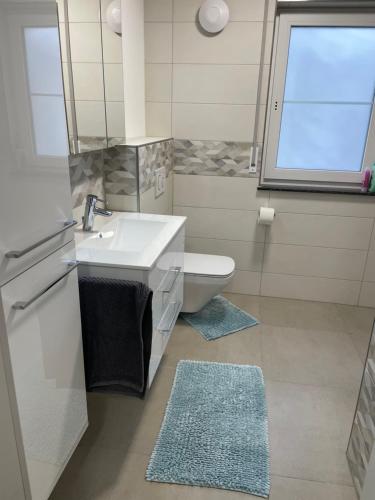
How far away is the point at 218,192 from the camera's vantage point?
2869 mm

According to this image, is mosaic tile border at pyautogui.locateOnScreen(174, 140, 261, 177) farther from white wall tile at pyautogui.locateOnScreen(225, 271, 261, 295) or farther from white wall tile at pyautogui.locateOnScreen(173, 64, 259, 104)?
white wall tile at pyautogui.locateOnScreen(225, 271, 261, 295)

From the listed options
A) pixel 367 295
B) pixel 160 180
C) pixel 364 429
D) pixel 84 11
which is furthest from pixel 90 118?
pixel 367 295

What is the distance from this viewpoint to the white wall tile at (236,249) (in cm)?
296

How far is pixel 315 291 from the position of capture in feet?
9.87

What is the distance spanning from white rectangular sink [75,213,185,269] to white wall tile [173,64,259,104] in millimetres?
1080

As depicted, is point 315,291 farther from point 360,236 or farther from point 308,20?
point 308,20

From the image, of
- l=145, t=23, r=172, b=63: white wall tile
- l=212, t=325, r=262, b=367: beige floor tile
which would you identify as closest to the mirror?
l=145, t=23, r=172, b=63: white wall tile

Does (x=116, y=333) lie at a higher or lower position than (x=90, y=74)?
lower

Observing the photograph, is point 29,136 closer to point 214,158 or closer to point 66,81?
point 66,81

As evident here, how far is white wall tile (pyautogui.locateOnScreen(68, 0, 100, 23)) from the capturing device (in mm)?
1566

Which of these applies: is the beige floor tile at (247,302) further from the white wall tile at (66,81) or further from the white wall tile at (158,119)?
the white wall tile at (66,81)

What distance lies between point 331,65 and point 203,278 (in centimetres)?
172

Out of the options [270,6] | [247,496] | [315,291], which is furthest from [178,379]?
[270,6]

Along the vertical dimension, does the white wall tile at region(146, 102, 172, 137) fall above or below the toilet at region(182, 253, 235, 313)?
above
